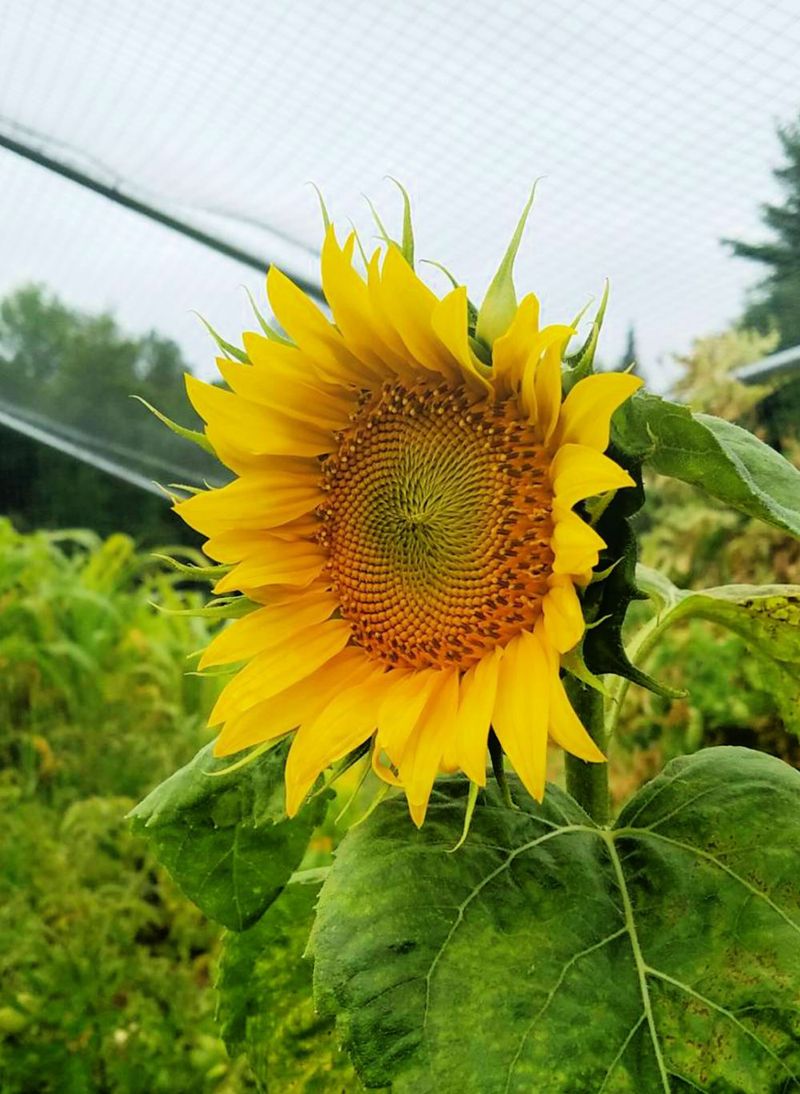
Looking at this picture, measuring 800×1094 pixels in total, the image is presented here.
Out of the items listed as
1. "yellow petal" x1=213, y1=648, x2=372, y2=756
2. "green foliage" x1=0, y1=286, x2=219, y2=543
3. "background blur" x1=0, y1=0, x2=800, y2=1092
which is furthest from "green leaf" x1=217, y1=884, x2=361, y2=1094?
"green foliage" x1=0, y1=286, x2=219, y2=543

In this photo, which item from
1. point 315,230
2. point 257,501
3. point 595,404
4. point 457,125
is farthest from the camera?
point 315,230

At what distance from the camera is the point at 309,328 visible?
0.46 meters

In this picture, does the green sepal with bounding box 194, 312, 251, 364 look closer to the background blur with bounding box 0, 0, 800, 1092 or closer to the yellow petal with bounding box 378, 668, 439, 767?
the yellow petal with bounding box 378, 668, 439, 767

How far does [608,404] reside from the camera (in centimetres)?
37

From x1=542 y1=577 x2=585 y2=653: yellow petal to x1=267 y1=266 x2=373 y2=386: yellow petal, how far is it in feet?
0.44

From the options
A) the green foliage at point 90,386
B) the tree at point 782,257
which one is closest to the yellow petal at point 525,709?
the tree at point 782,257

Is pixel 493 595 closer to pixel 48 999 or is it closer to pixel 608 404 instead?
pixel 608 404

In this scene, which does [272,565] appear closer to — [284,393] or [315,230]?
[284,393]

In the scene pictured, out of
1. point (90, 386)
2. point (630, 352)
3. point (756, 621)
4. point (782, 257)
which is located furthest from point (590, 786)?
point (90, 386)

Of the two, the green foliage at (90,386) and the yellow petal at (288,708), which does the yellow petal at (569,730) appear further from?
the green foliage at (90,386)

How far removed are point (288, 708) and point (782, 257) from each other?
102 centimetres

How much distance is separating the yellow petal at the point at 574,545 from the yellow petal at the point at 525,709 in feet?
0.12

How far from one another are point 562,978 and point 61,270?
7.80 ft

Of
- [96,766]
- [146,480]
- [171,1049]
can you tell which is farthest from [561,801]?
[146,480]
